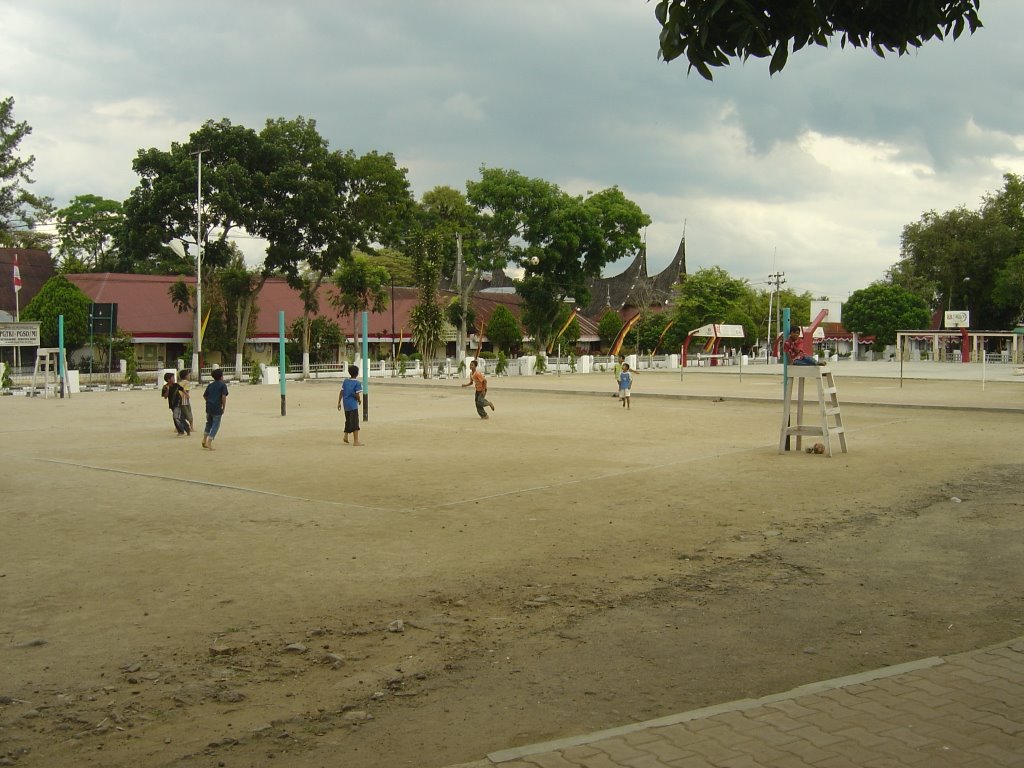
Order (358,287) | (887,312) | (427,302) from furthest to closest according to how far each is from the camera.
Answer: (887,312) → (358,287) → (427,302)

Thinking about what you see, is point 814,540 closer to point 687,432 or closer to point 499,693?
point 499,693

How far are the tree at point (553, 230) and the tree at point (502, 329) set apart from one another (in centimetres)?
189

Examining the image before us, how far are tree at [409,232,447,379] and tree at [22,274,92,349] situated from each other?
15983 millimetres

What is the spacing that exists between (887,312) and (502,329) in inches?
1550

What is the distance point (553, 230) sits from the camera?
5550 cm

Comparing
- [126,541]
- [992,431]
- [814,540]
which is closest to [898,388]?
[992,431]

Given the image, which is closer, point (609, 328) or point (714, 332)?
point (714, 332)

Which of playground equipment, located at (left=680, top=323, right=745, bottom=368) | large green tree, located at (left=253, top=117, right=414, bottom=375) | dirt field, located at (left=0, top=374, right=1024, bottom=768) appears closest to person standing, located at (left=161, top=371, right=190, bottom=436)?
dirt field, located at (left=0, top=374, right=1024, bottom=768)

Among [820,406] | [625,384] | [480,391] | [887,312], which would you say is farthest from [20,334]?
[887,312]

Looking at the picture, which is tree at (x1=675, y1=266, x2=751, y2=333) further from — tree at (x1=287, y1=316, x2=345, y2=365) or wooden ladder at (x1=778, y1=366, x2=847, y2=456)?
wooden ladder at (x1=778, y1=366, x2=847, y2=456)

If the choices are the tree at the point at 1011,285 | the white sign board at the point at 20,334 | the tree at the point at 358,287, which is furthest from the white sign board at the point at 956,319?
the white sign board at the point at 20,334

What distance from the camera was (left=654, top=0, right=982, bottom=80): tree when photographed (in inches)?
181

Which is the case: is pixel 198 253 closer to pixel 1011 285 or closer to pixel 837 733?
pixel 837 733

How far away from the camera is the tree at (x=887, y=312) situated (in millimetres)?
81938
